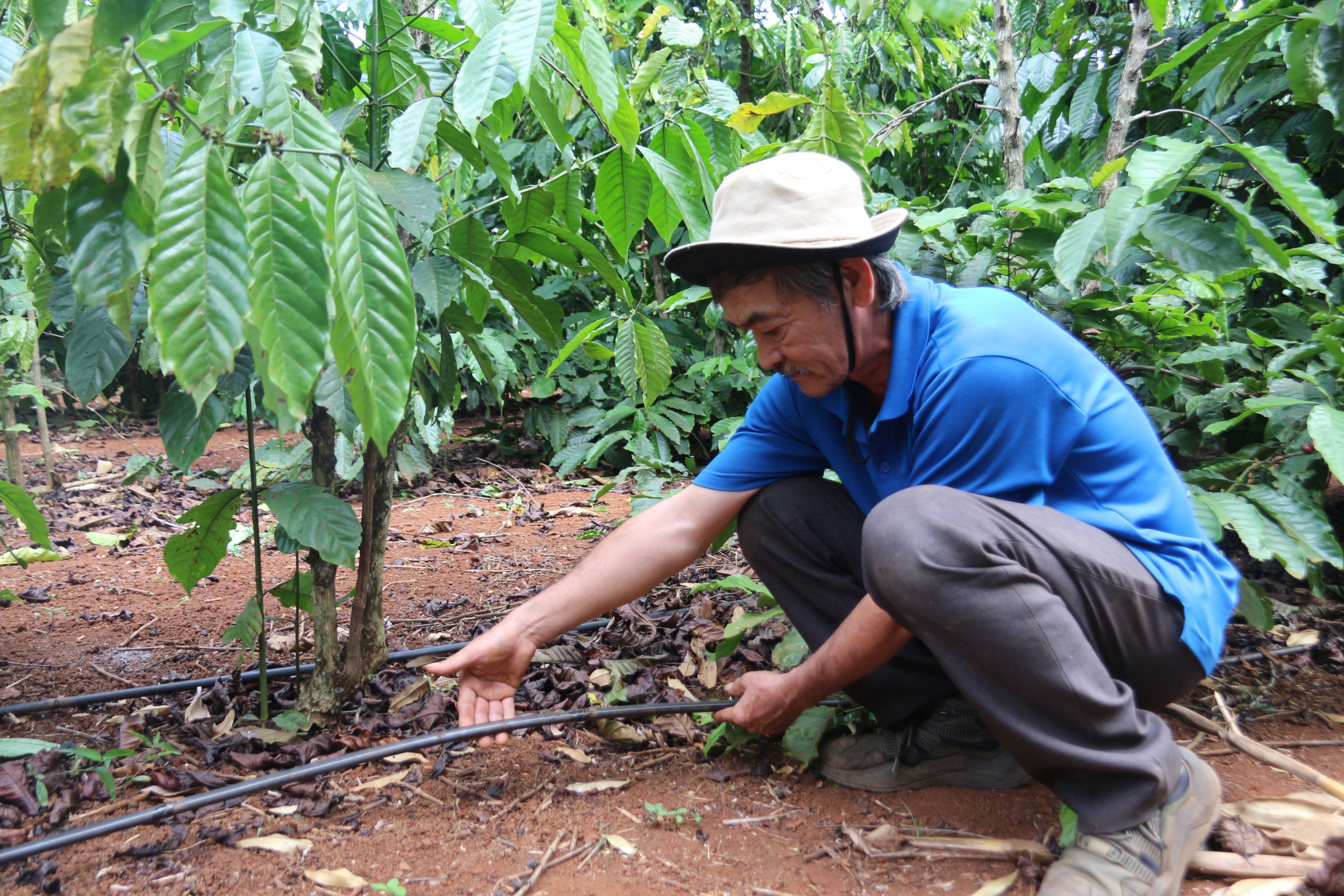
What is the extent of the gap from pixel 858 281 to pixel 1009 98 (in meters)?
1.25

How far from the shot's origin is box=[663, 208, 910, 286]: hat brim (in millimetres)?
1388

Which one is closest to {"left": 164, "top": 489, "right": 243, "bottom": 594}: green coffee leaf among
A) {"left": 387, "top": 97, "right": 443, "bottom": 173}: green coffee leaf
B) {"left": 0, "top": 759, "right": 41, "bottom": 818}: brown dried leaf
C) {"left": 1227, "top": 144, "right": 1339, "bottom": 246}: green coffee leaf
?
{"left": 0, "top": 759, "right": 41, "bottom": 818}: brown dried leaf

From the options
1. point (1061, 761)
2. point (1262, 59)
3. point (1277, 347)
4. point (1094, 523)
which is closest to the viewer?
point (1061, 761)

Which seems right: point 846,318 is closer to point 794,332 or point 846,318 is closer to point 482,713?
point 794,332

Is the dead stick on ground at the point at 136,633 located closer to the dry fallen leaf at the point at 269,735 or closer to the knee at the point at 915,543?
the dry fallen leaf at the point at 269,735

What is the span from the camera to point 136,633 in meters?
2.40

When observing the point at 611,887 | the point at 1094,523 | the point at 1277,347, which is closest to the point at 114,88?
the point at 611,887

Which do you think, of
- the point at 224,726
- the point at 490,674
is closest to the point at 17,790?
the point at 224,726

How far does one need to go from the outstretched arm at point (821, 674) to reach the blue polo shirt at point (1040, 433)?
0.23 metres

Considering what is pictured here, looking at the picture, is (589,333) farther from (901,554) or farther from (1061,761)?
(1061,761)

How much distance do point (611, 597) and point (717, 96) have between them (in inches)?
40.3

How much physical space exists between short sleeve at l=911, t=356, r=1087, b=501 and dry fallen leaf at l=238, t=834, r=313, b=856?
3.63 feet

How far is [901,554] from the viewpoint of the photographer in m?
1.26

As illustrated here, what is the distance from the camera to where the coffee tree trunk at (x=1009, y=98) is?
2.35 m
